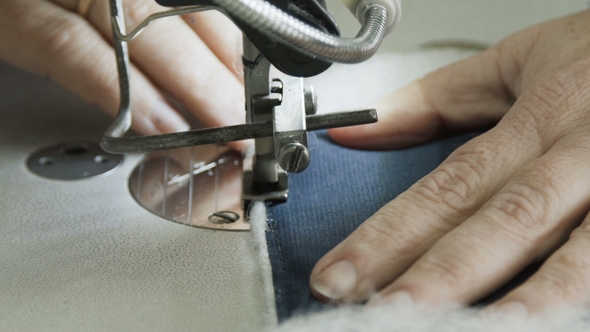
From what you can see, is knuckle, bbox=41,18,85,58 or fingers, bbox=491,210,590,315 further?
knuckle, bbox=41,18,85,58

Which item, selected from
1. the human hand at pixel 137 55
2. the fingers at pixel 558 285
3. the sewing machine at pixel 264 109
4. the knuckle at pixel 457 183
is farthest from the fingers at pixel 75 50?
the fingers at pixel 558 285

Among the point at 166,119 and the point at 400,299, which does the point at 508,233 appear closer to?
the point at 400,299

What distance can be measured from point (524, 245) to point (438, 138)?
0.33m

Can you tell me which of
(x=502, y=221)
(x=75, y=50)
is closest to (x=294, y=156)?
(x=502, y=221)

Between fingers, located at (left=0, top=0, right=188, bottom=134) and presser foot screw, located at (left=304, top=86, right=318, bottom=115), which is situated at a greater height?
fingers, located at (left=0, top=0, right=188, bottom=134)

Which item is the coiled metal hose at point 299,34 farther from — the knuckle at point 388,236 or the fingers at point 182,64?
the fingers at point 182,64

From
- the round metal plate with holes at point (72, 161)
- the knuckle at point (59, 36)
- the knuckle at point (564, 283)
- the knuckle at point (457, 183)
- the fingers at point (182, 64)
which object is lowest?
the knuckle at point (564, 283)

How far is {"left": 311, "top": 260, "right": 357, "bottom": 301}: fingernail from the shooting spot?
1.45ft

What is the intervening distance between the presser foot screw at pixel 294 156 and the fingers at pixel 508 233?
0.13 m

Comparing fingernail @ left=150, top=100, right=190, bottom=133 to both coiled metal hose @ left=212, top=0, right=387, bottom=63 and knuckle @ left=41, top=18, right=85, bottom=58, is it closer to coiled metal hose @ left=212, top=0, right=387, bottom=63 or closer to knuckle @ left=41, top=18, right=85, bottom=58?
knuckle @ left=41, top=18, right=85, bottom=58

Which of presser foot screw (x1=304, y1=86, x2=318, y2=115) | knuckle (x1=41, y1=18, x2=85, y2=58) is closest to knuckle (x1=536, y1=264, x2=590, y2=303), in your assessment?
presser foot screw (x1=304, y1=86, x2=318, y2=115)

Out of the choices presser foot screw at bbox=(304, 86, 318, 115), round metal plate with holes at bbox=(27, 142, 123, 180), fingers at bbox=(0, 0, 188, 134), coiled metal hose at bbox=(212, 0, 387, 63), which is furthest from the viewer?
fingers at bbox=(0, 0, 188, 134)

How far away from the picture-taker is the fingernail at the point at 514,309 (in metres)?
0.41

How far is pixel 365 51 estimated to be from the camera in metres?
0.44
